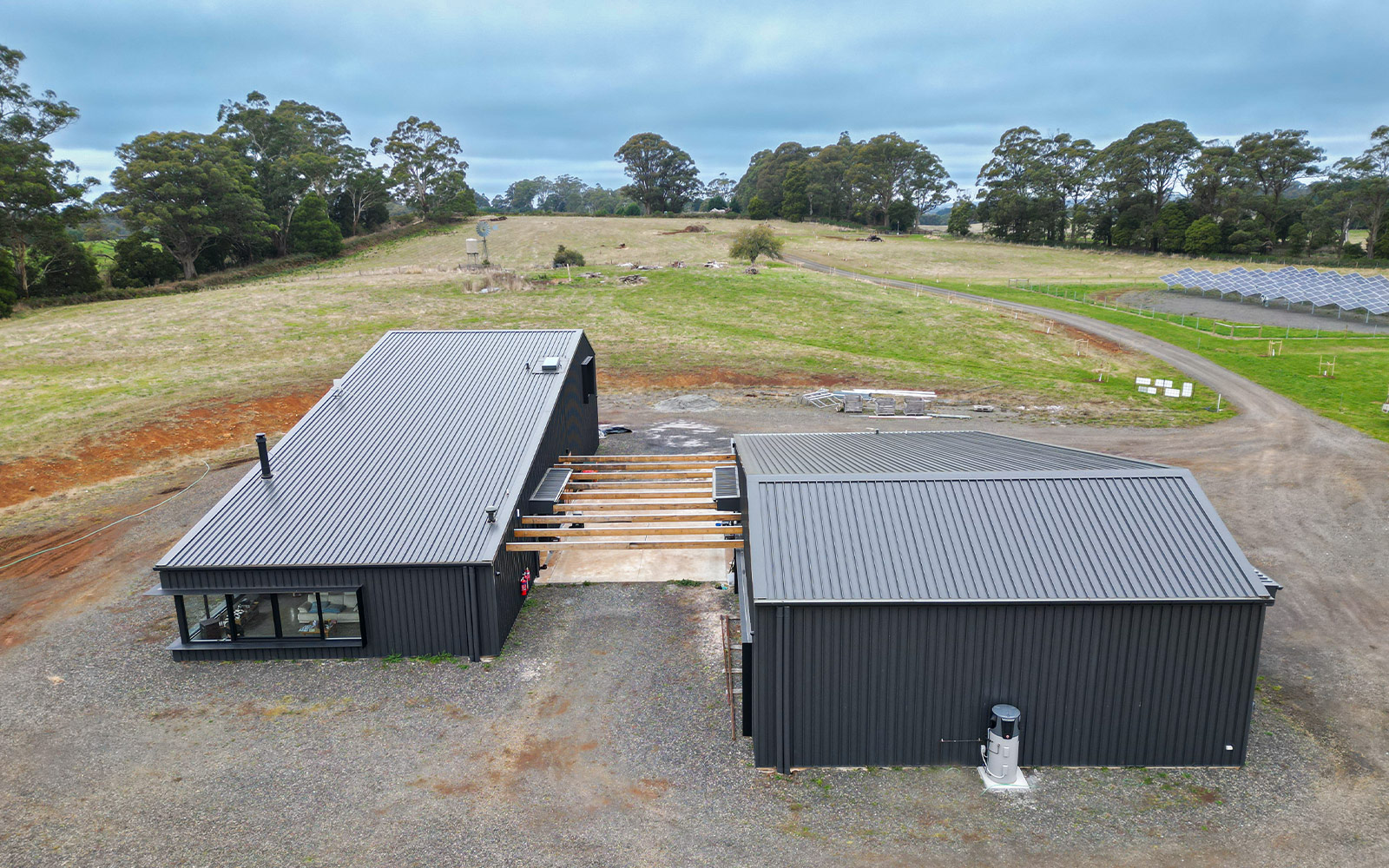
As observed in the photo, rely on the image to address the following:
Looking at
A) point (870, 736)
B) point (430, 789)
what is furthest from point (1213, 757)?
point (430, 789)

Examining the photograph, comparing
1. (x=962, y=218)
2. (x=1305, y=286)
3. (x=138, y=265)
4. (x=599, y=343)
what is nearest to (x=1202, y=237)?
(x=1305, y=286)

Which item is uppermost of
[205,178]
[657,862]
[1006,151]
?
[1006,151]

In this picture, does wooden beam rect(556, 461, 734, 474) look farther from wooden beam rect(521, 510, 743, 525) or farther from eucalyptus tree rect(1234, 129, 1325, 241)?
eucalyptus tree rect(1234, 129, 1325, 241)

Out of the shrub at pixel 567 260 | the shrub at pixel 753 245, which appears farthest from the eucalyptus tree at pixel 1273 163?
the shrub at pixel 567 260

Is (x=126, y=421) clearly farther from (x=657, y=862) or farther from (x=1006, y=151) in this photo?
(x=1006, y=151)

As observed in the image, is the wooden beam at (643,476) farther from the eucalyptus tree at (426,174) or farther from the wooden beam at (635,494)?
the eucalyptus tree at (426,174)

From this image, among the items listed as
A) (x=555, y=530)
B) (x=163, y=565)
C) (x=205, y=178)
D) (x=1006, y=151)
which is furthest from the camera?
(x=1006, y=151)
